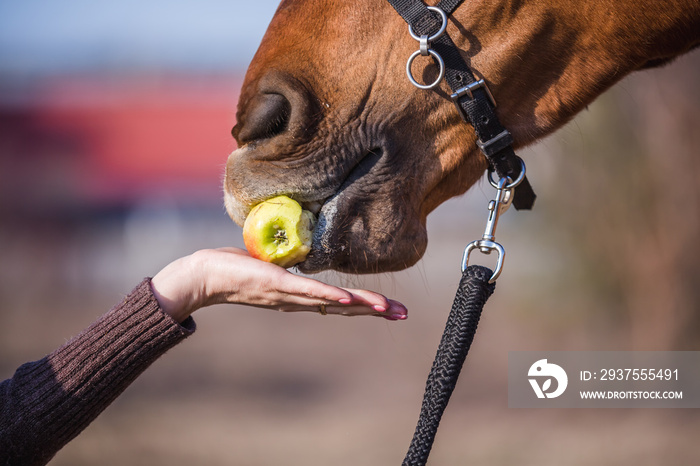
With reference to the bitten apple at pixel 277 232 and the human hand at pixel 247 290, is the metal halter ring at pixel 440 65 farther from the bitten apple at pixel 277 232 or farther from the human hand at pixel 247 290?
the human hand at pixel 247 290

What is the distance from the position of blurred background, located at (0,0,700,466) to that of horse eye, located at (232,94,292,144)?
44 cm

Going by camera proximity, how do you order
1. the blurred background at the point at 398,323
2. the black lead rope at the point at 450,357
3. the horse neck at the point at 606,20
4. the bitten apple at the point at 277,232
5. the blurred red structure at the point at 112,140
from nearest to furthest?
1. the black lead rope at the point at 450,357
2. the bitten apple at the point at 277,232
3. the horse neck at the point at 606,20
4. the blurred background at the point at 398,323
5. the blurred red structure at the point at 112,140

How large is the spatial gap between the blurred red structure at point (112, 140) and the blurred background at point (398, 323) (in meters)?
0.04

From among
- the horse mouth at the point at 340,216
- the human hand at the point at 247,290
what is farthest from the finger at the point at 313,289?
the horse mouth at the point at 340,216

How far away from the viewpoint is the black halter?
1.44 metres

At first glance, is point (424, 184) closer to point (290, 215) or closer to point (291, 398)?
point (290, 215)

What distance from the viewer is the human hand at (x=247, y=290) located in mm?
1300

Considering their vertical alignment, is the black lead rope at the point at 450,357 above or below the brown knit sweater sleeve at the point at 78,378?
above

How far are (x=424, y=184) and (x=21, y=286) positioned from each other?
282 inches

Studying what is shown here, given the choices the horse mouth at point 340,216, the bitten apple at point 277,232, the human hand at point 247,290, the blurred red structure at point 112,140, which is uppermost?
the blurred red structure at point 112,140

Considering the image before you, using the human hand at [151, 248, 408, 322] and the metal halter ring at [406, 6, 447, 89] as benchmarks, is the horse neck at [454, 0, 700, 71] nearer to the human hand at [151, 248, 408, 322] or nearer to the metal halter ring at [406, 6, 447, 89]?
the metal halter ring at [406, 6, 447, 89]

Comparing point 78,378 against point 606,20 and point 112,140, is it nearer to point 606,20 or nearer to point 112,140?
point 606,20

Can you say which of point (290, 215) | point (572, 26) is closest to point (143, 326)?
point (290, 215)

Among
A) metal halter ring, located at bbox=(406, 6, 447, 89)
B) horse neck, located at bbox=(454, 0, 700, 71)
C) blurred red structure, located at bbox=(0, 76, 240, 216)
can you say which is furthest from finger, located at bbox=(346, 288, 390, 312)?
blurred red structure, located at bbox=(0, 76, 240, 216)
